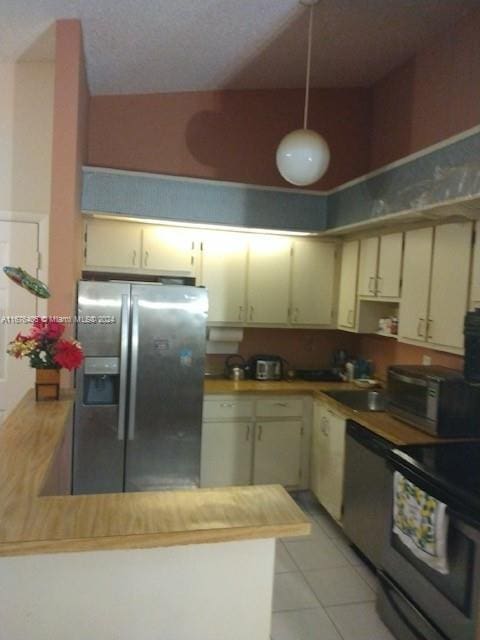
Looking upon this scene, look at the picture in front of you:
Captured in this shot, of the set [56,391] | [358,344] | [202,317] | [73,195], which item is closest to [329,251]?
[358,344]

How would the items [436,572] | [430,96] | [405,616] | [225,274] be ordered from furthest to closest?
1. [225,274]
2. [430,96]
3. [405,616]
4. [436,572]

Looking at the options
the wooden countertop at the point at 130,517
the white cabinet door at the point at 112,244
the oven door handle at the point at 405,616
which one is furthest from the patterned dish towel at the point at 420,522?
the white cabinet door at the point at 112,244

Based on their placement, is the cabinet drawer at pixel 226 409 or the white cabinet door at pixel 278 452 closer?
the cabinet drawer at pixel 226 409

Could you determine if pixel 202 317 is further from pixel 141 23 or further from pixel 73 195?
pixel 141 23

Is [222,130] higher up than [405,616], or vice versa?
[222,130]

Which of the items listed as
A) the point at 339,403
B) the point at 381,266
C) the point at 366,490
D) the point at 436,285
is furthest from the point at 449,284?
the point at 366,490

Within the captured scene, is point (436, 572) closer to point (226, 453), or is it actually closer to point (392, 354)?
point (226, 453)

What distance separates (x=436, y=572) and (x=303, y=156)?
7.16ft

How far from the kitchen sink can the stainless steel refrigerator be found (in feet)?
3.38

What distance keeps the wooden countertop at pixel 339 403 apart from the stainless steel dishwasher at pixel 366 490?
0.05 m

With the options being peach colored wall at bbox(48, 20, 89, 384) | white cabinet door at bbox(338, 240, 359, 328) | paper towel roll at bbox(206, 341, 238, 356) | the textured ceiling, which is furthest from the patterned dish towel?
the textured ceiling

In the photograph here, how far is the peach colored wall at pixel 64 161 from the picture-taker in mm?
2541

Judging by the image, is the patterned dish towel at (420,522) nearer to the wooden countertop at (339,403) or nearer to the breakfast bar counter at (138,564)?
the wooden countertop at (339,403)

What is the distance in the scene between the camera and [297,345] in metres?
4.12
